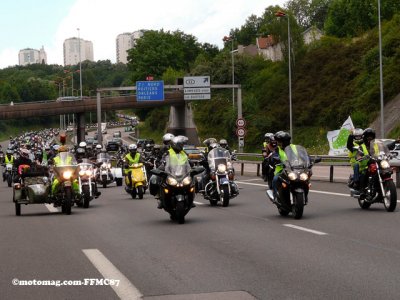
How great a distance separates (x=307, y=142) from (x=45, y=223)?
5447 centimetres

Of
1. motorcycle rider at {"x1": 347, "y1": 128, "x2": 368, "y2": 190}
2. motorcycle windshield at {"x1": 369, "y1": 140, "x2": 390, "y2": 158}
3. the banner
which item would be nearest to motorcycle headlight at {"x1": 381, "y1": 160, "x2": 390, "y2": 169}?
motorcycle windshield at {"x1": 369, "y1": 140, "x2": 390, "y2": 158}

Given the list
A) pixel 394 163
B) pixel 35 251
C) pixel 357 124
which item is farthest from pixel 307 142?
pixel 35 251

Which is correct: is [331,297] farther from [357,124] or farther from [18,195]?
[357,124]

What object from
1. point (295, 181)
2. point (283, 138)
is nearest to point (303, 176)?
point (295, 181)

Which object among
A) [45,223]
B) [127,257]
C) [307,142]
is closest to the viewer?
[127,257]

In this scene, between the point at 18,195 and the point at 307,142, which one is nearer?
the point at 18,195

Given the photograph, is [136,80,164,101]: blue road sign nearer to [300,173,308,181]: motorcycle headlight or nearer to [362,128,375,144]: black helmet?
[362,128,375,144]: black helmet

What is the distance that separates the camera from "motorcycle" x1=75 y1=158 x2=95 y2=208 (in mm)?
19969

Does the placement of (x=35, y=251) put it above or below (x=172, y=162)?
below

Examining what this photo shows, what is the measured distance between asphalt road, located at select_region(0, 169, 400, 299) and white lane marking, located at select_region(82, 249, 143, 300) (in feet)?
0.04

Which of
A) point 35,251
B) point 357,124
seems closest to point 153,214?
point 35,251

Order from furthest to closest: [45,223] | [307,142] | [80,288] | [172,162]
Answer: [307,142] → [45,223] → [172,162] → [80,288]

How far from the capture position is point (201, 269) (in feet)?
31.0

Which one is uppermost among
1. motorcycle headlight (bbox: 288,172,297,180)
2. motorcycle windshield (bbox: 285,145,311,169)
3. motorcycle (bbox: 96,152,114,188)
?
motorcycle windshield (bbox: 285,145,311,169)
